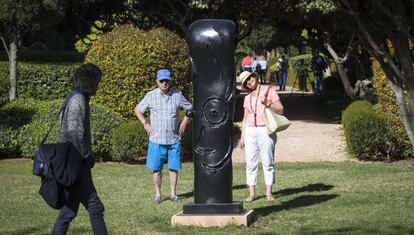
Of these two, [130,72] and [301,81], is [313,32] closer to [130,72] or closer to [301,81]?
[301,81]

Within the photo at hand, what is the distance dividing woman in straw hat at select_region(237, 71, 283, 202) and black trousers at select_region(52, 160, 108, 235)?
11.7ft

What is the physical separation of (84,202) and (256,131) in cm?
372

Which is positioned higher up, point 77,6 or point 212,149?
point 77,6

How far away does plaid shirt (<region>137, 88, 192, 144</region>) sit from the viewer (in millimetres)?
10664

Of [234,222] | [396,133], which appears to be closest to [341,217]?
[234,222]

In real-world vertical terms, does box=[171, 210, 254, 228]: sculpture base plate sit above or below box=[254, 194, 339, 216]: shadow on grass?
below

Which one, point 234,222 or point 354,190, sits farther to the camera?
point 354,190

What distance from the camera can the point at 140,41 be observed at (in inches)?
674

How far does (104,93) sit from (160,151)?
21.7 ft

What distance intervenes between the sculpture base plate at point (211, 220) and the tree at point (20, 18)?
40.5 ft

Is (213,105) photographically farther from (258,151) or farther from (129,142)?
(129,142)

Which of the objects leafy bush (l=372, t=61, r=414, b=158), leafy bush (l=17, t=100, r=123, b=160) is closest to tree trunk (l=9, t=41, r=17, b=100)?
leafy bush (l=17, t=100, r=123, b=160)

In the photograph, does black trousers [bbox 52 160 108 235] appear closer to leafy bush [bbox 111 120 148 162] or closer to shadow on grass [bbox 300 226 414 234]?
shadow on grass [bbox 300 226 414 234]

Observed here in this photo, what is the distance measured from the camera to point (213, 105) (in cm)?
912
